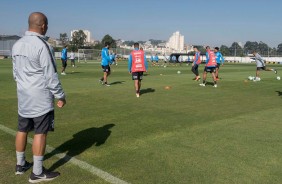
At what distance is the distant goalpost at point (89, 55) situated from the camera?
5894cm

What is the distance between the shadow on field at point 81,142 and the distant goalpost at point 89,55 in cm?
5251

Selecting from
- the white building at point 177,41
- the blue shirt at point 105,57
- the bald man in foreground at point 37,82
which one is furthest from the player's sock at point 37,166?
the white building at point 177,41

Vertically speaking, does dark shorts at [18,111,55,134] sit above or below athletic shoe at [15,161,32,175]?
above

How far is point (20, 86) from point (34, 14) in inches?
37.9

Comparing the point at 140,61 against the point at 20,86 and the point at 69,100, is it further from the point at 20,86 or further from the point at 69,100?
the point at 20,86

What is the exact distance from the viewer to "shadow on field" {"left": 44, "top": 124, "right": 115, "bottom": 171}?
5287mm

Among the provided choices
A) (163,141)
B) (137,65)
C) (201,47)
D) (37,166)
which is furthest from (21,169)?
(201,47)

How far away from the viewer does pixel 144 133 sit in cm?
683

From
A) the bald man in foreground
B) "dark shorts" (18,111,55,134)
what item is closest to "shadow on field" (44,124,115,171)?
the bald man in foreground

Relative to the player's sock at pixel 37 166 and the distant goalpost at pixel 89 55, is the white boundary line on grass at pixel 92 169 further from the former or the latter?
the distant goalpost at pixel 89 55

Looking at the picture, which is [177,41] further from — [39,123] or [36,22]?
[39,123]

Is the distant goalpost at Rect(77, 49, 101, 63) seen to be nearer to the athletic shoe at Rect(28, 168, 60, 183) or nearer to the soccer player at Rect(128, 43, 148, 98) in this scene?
the soccer player at Rect(128, 43, 148, 98)

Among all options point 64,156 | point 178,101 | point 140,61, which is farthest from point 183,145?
point 140,61

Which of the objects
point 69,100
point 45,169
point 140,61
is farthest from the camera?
point 140,61
